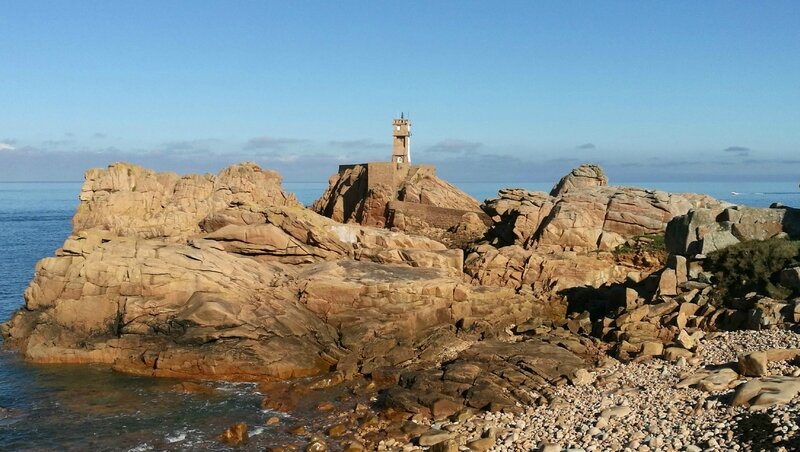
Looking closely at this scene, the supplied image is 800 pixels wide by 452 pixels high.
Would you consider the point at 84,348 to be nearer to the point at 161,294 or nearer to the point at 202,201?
the point at 161,294

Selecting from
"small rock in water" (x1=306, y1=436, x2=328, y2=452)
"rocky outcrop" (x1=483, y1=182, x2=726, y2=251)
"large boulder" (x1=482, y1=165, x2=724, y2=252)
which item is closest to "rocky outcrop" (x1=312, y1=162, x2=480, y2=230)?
"large boulder" (x1=482, y1=165, x2=724, y2=252)

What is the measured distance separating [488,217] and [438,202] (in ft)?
16.3

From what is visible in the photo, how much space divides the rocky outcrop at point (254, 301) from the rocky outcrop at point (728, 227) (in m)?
8.26

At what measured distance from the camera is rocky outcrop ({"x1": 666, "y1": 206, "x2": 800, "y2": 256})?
35.2 meters

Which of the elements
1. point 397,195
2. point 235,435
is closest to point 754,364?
point 235,435

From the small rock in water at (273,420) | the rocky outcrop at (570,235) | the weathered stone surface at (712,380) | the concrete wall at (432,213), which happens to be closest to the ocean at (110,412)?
the small rock in water at (273,420)

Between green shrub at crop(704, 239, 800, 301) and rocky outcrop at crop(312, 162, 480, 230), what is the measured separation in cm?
2438

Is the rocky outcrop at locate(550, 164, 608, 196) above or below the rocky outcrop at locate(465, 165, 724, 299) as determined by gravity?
above

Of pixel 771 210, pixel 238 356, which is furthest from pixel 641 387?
pixel 771 210

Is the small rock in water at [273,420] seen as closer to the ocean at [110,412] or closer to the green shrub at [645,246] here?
the ocean at [110,412]

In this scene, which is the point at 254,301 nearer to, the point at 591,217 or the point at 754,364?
the point at 754,364

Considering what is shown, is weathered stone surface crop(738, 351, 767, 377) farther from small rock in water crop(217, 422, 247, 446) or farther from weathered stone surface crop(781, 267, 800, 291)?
small rock in water crop(217, 422, 247, 446)

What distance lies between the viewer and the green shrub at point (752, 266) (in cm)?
3066

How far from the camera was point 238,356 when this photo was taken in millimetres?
29531
